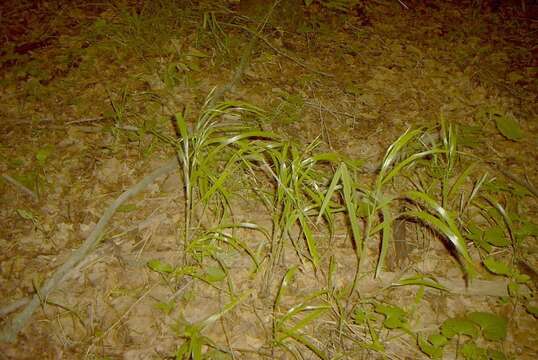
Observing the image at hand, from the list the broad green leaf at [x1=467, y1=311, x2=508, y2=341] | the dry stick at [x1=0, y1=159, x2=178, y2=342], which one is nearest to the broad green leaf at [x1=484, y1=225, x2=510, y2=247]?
the broad green leaf at [x1=467, y1=311, x2=508, y2=341]

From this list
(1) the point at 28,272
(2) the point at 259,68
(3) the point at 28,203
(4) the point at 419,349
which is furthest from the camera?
(2) the point at 259,68

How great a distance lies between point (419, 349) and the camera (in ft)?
4.20

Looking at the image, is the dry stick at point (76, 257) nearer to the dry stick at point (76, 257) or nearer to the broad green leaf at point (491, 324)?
the dry stick at point (76, 257)

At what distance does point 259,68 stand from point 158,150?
3.44ft

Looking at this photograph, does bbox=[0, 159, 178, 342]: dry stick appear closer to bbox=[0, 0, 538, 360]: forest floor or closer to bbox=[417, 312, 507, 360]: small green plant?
bbox=[0, 0, 538, 360]: forest floor

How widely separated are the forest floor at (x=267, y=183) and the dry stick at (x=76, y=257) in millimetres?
11

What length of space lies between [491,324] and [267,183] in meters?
1.14

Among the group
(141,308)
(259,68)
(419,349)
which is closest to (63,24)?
(259,68)

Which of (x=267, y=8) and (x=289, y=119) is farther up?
(x=267, y=8)

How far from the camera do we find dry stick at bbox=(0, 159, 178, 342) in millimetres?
1302

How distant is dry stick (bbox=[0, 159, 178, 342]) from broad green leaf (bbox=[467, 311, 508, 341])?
157 cm

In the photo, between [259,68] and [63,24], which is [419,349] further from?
[63,24]

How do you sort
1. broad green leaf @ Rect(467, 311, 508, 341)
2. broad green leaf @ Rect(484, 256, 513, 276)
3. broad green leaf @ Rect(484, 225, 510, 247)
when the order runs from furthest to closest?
1. broad green leaf @ Rect(484, 225, 510, 247)
2. broad green leaf @ Rect(484, 256, 513, 276)
3. broad green leaf @ Rect(467, 311, 508, 341)

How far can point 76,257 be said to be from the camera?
147cm
